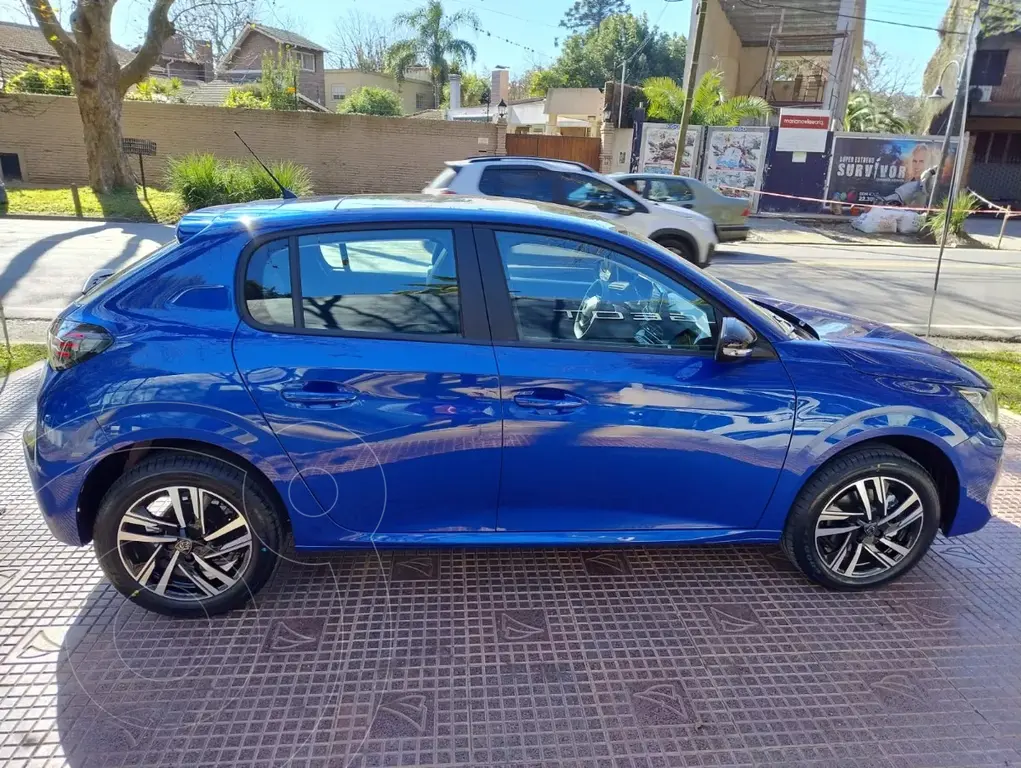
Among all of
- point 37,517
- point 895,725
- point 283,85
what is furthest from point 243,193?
point 895,725

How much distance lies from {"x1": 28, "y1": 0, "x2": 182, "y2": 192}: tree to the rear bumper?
13.8 m

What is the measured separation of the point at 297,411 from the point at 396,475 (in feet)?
1.54

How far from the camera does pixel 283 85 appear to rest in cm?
2681

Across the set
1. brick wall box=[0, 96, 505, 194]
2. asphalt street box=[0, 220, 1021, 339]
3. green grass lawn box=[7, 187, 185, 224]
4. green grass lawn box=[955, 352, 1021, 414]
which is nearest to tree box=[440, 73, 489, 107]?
brick wall box=[0, 96, 505, 194]

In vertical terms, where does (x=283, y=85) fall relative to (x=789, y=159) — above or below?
above

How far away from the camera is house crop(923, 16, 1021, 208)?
90.5 ft

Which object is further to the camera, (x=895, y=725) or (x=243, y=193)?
(x=243, y=193)

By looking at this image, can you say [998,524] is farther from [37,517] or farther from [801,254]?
[801,254]

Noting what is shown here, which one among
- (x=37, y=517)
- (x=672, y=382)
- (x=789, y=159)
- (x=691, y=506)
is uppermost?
(x=789, y=159)

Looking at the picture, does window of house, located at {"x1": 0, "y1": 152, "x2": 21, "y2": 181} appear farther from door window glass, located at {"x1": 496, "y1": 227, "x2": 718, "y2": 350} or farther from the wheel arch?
door window glass, located at {"x1": 496, "y1": 227, "x2": 718, "y2": 350}

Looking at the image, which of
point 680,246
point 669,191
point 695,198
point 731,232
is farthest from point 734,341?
point 731,232

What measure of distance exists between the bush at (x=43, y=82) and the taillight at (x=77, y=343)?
25.1 metres

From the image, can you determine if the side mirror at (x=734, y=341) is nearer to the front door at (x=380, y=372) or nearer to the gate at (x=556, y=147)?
the front door at (x=380, y=372)

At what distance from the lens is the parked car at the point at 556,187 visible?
381 inches
